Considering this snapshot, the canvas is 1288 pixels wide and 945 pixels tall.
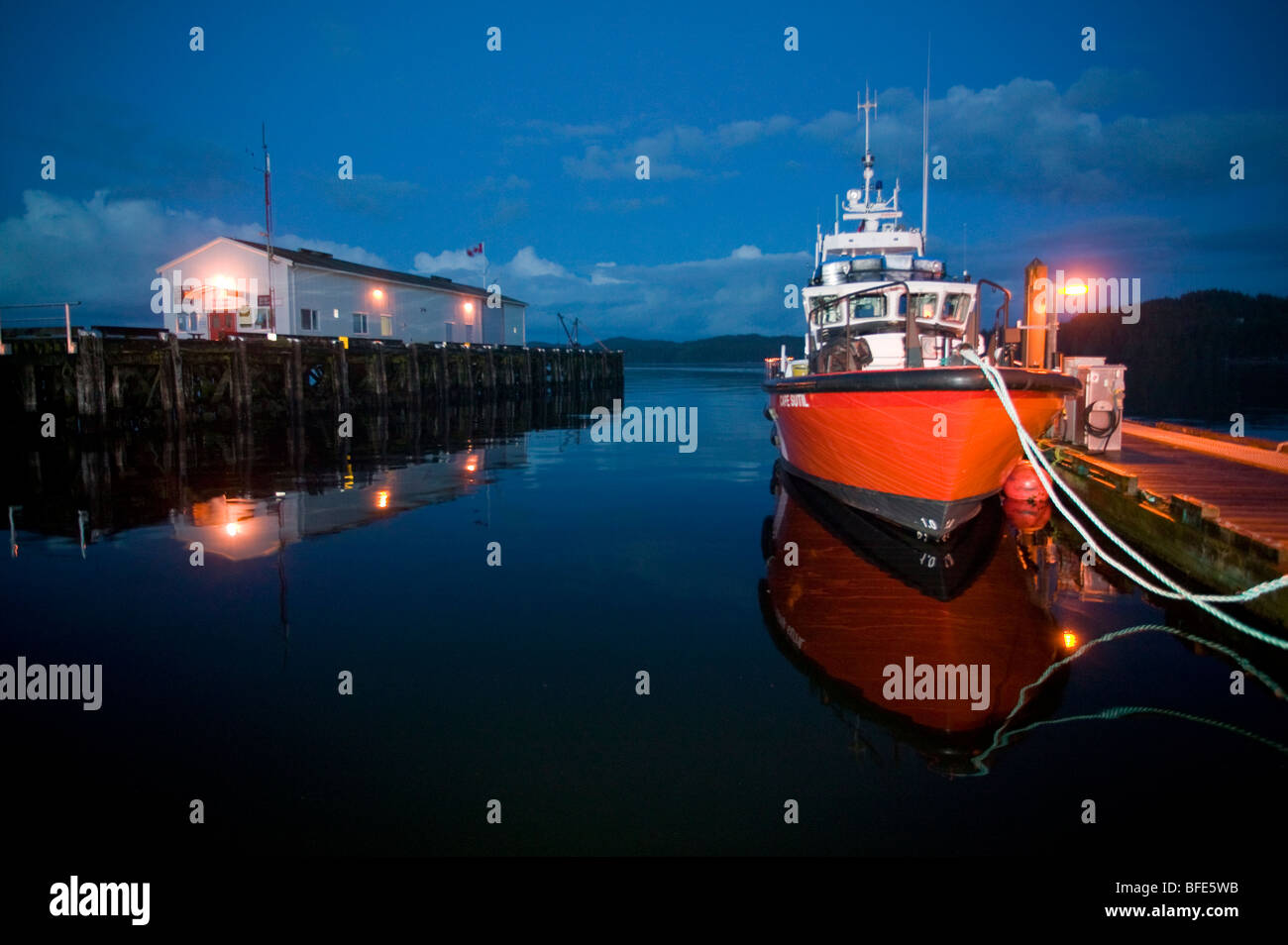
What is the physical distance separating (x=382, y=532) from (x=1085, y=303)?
13144 mm

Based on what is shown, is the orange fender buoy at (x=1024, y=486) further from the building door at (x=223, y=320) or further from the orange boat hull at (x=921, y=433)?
the building door at (x=223, y=320)

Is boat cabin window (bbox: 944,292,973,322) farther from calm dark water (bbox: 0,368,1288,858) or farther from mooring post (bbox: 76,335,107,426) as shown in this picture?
mooring post (bbox: 76,335,107,426)

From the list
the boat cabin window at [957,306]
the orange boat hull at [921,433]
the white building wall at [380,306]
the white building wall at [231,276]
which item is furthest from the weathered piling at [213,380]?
the boat cabin window at [957,306]

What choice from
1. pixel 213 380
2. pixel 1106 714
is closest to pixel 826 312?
pixel 1106 714

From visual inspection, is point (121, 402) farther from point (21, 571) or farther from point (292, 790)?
point (292, 790)

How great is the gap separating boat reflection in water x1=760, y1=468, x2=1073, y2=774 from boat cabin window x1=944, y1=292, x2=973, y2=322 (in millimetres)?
3455

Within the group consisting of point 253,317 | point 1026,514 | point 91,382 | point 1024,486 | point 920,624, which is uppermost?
point 253,317

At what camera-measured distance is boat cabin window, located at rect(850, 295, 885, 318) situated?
45.8 ft

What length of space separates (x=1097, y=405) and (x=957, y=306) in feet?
11.6

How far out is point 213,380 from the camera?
3167 centimetres

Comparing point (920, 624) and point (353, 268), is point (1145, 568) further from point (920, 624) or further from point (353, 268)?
point (353, 268)

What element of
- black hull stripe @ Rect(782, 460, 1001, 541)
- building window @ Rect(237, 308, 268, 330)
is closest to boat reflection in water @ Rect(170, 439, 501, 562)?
black hull stripe @ Rect(782, 460, 1001, 541)

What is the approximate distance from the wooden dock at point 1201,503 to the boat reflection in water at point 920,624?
123cm

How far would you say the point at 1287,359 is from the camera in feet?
343
